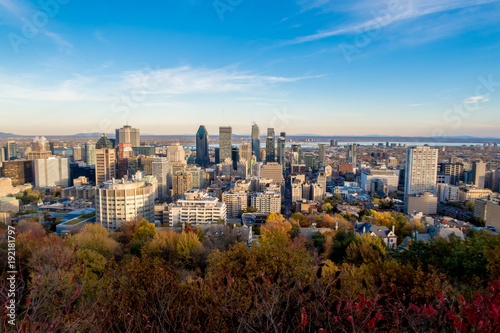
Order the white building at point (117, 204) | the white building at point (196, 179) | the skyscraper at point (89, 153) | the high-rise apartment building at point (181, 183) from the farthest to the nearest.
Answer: the skyscraper at point (89, 153), the white building at point (196, 179), the high-rise apartment building at point (181, 183), the white building at point (117, 204)

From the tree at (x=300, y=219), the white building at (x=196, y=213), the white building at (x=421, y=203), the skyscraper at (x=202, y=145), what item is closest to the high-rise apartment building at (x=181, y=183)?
the white building at (x=196, y=213)

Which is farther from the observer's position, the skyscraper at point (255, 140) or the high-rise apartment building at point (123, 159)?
the skyscraper at point (255, 140)

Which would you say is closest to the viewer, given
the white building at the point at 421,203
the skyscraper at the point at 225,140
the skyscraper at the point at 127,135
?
the white building at the point at 421,203

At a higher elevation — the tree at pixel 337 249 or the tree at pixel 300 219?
the tree at pixel 337 249

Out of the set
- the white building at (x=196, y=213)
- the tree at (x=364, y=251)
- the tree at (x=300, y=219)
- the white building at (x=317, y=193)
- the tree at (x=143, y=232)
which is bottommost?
the white building at (x=317, y=193)

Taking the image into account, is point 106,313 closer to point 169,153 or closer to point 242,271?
point 242,271

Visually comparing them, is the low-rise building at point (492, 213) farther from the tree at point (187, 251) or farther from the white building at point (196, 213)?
A: the tree at point (187, 251)
